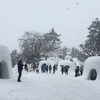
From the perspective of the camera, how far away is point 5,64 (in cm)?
2119

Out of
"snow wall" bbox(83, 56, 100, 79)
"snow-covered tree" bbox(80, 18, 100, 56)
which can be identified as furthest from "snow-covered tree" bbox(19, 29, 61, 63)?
"snow wall" bbox(83, 56, 100, 79)

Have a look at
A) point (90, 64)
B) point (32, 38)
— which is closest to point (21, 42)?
point (32, 38)

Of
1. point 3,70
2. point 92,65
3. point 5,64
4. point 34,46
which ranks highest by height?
point 34,46

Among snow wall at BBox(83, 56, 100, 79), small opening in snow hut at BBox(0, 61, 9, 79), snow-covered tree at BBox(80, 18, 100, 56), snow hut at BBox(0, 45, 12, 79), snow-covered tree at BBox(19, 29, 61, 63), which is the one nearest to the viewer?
snow hut at BBox(0, 45, 12, 79)

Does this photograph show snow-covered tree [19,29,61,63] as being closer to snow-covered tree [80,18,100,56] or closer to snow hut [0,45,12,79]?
snow-covered tree [80,18,100,56]

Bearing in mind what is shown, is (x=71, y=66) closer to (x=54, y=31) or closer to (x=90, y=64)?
(x=90, y=64)

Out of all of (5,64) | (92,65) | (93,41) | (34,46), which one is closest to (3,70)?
(5,64)

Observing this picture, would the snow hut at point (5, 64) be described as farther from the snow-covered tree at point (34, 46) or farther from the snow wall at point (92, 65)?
the snow-covered tree at point (34, 46)

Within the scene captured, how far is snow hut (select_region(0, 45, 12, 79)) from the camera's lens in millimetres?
20516

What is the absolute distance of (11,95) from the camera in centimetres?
1333

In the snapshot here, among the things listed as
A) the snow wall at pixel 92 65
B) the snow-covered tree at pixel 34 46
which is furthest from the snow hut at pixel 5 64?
the snow-covered tree at pixel 34 46

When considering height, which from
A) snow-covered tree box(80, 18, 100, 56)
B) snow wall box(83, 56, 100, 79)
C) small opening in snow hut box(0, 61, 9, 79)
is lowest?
small opening in snow hut box(0, 61, 9, 79)

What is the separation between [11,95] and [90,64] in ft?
50.1

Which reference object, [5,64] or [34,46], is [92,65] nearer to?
[5,64]
